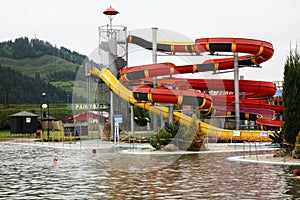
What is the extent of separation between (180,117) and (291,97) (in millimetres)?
21505

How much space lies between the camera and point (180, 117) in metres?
50.0

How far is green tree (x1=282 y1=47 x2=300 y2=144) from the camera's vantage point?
28797 mm

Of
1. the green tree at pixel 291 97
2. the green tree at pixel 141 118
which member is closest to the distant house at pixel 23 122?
the green tree at pixel 141 118

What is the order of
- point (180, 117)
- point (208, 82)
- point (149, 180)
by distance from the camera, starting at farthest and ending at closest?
point (208, 82) → point (180, 117) → point (149, 180)

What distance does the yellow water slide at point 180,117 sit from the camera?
45.6 m

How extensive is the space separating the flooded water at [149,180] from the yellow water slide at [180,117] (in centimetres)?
1613

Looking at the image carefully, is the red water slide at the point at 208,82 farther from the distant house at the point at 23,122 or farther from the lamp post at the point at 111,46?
the distant house at the point at 23,122

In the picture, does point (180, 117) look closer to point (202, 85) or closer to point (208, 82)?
point (202, 85)

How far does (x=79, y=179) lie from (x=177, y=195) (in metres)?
6.15

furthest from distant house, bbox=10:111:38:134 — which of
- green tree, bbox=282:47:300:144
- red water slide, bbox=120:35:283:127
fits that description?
green tree, bbox=282:47:300:144

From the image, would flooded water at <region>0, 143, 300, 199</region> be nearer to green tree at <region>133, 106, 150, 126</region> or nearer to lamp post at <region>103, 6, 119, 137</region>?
lamp post at <region>103, 6, 119, 137</region>

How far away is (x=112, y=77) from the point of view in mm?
56312

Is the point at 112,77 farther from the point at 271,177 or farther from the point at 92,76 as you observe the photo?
the point at 271,177

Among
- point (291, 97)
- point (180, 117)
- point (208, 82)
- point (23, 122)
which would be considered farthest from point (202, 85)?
point (23, 122)
